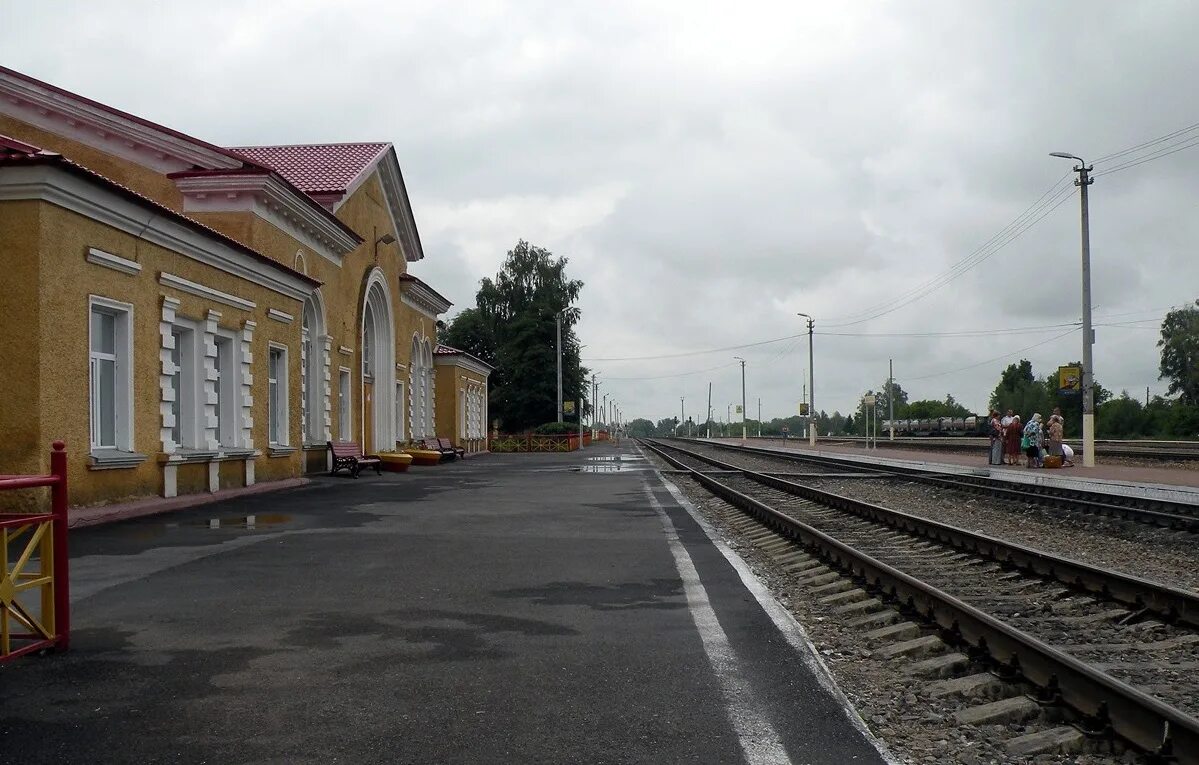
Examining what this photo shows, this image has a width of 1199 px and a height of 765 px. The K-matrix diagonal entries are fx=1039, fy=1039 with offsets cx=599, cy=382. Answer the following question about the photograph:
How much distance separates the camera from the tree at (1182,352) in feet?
275

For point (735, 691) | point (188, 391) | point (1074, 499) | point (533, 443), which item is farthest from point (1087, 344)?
point (533, 443)

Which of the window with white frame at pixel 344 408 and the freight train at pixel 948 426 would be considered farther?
the freight train at pixel 948 426

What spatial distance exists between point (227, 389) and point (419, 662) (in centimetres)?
1407

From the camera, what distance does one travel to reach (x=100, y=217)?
1305cm

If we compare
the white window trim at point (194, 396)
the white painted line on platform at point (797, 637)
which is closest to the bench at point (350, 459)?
the white window trim at point (194, 396)

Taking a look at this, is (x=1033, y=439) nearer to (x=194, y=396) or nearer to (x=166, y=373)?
(x=194, y=396)

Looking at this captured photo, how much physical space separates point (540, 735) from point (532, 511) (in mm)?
10770

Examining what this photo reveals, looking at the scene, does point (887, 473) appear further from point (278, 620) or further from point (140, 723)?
point (140, 723)

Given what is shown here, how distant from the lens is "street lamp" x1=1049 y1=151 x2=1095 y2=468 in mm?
27109

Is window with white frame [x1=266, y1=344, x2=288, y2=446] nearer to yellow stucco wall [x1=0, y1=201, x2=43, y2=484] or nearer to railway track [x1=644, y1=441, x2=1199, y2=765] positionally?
yellow stucco wall [x1=0, y1=201, x2=43, y2=484]

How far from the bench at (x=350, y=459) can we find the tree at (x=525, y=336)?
118 feet

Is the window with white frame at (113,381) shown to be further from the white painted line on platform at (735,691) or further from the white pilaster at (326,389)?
the white pilaster at (326,389)

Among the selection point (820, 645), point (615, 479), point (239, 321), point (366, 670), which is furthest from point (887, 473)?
point (366, 670)

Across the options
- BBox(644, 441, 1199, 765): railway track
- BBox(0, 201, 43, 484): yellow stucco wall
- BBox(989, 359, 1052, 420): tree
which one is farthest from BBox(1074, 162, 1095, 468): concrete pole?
BBox(989, 359, 1052, 420): tree
